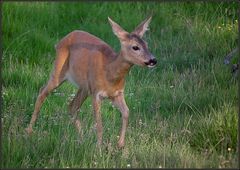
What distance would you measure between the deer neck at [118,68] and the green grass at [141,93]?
607 mm

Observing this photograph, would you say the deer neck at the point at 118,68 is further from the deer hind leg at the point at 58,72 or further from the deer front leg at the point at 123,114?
the deer hind leg at the point at 58,72

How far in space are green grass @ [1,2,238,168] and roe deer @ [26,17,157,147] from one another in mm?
226

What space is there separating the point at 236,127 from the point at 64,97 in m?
3.13

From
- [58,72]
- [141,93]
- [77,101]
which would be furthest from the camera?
[141,93]

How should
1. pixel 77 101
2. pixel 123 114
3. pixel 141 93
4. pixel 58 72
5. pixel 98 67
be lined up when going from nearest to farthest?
pixel 123 114, pixel 98 67, pixel 58 72, pixel 77 101, pixel 141 93

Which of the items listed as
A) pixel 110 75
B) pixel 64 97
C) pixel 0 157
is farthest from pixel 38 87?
pixel 0 157

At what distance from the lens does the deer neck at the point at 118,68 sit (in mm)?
8266

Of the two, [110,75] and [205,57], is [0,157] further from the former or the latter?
[205,57]

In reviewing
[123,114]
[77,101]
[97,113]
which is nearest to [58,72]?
[77,101]

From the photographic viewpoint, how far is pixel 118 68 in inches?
326

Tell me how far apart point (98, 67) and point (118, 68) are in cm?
28

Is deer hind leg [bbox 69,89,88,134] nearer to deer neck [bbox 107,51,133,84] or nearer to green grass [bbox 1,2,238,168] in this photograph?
green grass [bbox 1,2,238,168]

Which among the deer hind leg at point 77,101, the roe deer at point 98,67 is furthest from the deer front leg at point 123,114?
the deer hind leg at point 77,101

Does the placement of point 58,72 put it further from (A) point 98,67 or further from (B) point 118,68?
(B) point 118,68
